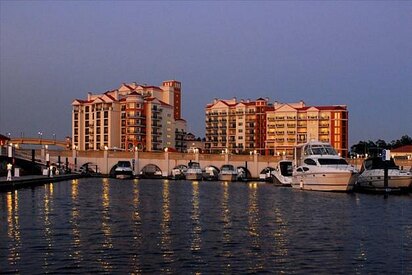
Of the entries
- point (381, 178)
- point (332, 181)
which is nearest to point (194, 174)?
point (381, 178)

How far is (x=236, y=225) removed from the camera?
95.6 feet

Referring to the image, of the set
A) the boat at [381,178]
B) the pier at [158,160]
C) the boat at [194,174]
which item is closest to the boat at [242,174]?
the pier at [158,160]

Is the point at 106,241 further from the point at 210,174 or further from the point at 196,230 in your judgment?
the point at 210,174

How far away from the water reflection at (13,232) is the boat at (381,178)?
3684 cm

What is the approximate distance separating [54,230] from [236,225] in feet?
28.1

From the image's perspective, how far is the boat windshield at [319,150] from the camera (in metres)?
64.4

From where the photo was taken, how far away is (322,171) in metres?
60.0

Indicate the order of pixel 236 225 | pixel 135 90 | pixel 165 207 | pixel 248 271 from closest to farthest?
pixel 248 271, pixel 236 225, pixel 165 207, pixel 135 90

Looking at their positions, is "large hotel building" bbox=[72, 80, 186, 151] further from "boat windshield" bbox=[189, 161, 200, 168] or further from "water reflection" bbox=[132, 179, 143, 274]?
"water reflection" bbox=[132, 179, 143, 274]

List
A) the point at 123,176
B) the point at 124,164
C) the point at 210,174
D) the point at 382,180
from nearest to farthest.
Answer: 1. the point at 382,180
2. the point at 123,176
3. the point at 124,164
4. the point at 210,174

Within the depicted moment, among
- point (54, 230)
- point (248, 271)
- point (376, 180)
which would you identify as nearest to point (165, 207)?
point (54, 230)

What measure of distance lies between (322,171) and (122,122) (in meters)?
123

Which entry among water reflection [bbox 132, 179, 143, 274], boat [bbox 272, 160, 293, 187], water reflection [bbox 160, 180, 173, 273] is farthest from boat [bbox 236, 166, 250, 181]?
water reflection [bbox 160, 180, 173, 273]

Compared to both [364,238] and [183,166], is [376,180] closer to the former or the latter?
[364,238]
